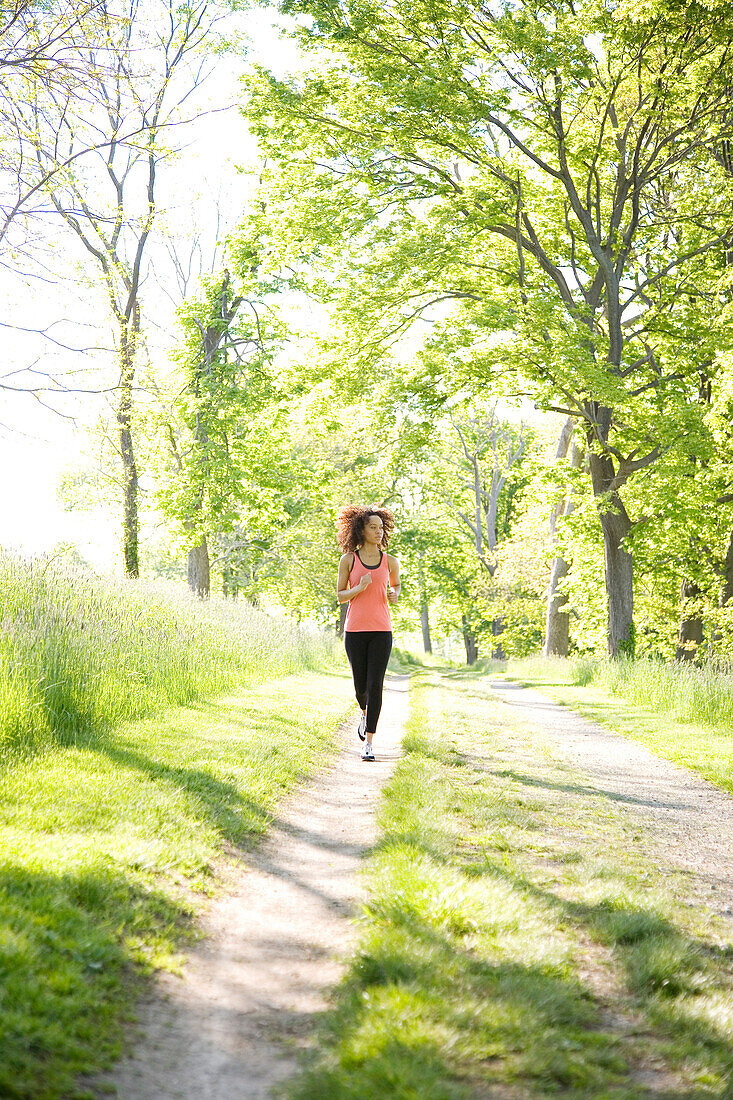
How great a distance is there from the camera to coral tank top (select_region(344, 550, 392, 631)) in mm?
8781

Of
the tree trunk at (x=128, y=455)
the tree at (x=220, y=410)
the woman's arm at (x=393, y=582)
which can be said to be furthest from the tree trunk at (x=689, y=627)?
the woman's arm at (x=393, y=582)

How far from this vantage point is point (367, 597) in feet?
29.1

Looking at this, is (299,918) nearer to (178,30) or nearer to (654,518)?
(654,518)

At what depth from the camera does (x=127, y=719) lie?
838 cm

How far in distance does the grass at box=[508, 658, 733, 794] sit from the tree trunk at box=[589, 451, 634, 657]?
927 mm

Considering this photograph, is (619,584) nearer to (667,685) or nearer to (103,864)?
(667,685)

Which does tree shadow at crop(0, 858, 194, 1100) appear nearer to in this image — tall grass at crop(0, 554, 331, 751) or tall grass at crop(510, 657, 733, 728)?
tall grass at crop(0, 554, 331, 751)

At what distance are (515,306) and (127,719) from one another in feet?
40.5

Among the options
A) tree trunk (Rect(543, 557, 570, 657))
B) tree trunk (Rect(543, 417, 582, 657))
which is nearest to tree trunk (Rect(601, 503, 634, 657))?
tree trunk (Rect(543, 417, 582, 657))

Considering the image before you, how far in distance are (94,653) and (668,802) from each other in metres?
5.28

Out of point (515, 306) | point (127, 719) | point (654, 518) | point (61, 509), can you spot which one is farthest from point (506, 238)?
point (61, 509)

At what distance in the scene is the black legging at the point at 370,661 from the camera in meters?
8.72

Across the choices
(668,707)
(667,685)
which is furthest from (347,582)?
(667,685)

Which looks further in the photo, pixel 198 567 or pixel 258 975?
pixel 198 567
